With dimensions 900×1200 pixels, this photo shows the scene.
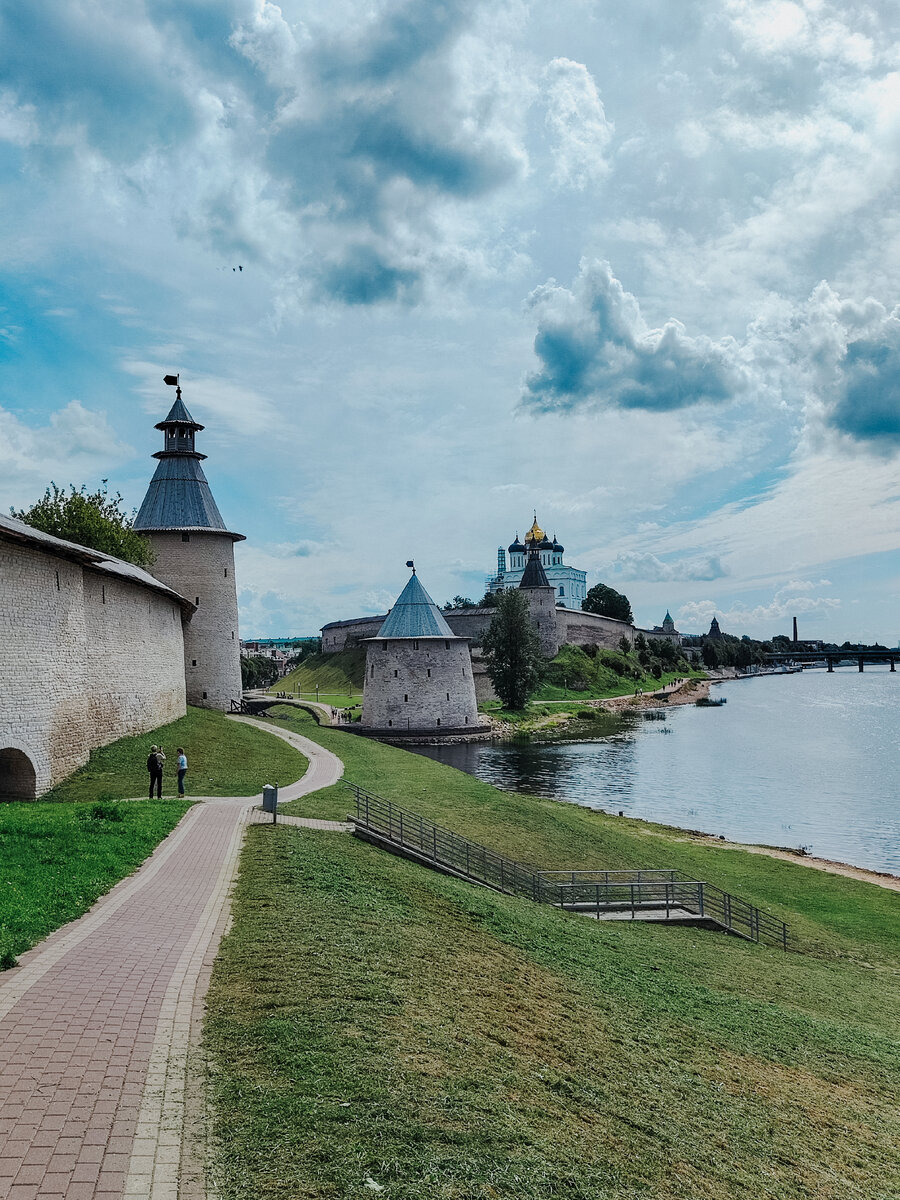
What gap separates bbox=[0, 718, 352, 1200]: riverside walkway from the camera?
4465 millimetres

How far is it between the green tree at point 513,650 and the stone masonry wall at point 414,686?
11.7 metres

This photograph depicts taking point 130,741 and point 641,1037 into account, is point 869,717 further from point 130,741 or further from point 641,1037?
point 641,1037

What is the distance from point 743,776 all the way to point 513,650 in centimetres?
2804

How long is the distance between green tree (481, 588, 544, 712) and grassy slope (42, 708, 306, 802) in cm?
3658

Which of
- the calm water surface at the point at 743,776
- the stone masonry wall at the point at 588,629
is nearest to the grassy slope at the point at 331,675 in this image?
the stone masonry wall at the point at 588,629

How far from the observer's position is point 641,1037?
8.57 meters

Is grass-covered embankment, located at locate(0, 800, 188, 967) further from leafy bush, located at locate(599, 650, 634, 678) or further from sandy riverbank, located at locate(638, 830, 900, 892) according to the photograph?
leafy bush, located at locate(599, 650, 634, 678)

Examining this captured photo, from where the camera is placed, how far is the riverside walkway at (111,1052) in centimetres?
446

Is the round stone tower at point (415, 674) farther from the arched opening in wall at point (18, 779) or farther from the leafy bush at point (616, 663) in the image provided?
the leafy bush at point (616, 663)

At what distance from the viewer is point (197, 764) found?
22.4 metres

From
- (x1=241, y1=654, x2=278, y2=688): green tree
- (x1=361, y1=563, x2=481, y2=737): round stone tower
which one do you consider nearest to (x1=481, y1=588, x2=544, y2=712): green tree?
(x1=361, y1=563, x2=481, y2=737): round stone tower

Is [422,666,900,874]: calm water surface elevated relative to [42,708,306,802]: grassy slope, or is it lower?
lower

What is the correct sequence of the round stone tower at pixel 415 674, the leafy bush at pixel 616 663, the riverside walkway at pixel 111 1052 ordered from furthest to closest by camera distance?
the leafy bush at pixel 616 663 < the round stone tower at pixel 415 674 < the riverside walkway at pixel 111 1052

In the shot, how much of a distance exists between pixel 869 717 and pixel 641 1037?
68388 mm
